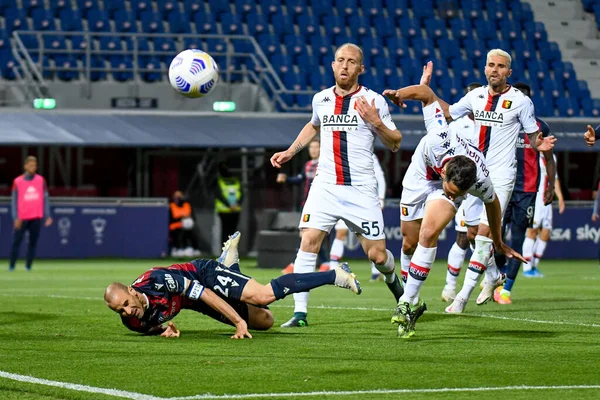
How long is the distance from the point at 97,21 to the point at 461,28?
9169mm

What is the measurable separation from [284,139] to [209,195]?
3067 mm

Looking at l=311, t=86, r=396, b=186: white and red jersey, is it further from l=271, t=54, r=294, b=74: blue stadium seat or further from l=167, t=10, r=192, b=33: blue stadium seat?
l=167, t=10, r=192, b=33: blue stadium seat

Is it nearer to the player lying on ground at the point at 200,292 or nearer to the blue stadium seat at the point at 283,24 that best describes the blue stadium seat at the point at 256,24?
the blue stadium seat at the point at 283,24

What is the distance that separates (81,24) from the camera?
83.3 ft

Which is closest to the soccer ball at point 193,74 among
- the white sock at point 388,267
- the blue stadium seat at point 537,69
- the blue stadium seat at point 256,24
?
the white sock at point 388,267

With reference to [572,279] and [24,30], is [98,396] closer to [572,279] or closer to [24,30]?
[572,279]

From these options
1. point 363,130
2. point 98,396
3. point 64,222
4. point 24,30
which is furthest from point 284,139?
point 98,396

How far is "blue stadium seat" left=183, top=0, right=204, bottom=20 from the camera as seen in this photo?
2656cm

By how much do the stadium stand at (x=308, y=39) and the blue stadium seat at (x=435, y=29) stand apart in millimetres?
28

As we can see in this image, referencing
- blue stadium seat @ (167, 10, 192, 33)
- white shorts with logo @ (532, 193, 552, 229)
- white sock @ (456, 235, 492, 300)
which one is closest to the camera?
white sock @ (456, 235, 492, 300)

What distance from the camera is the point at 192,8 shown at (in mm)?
26578

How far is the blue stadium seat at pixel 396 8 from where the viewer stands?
28734 millimetres

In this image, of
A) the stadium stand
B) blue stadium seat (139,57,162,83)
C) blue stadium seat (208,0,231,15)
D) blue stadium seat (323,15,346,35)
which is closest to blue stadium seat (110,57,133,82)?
the stadium stand

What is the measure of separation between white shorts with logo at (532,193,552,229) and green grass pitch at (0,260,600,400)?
6.32 metres
